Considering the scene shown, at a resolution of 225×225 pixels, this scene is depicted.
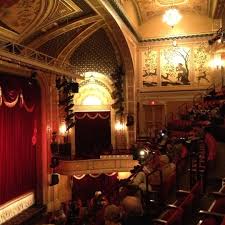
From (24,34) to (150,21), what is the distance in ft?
19.7

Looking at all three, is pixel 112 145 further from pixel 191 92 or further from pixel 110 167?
pixel 191 92

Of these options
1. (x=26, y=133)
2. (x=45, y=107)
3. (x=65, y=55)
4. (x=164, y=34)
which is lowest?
(x=26, y=133)

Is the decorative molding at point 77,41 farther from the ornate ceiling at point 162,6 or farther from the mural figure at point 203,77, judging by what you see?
the mural figure at point 203,77

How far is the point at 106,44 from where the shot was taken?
43.4 feet

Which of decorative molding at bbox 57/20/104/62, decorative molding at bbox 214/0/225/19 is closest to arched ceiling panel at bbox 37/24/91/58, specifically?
decorative molding at bbox 57/20/104/62

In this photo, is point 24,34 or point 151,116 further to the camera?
point 151,116

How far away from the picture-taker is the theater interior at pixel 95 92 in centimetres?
1063

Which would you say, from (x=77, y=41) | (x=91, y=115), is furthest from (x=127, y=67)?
(x=91, y=115)

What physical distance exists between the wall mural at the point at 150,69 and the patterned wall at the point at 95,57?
5.12ft

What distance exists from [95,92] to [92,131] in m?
1.62

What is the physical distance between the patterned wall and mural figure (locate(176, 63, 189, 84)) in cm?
270

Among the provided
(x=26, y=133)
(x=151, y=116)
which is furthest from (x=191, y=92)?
(x=26, y=133)

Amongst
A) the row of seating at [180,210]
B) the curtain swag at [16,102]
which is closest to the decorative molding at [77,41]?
the curtain swag at [16,102]

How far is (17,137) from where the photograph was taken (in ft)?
38.3
